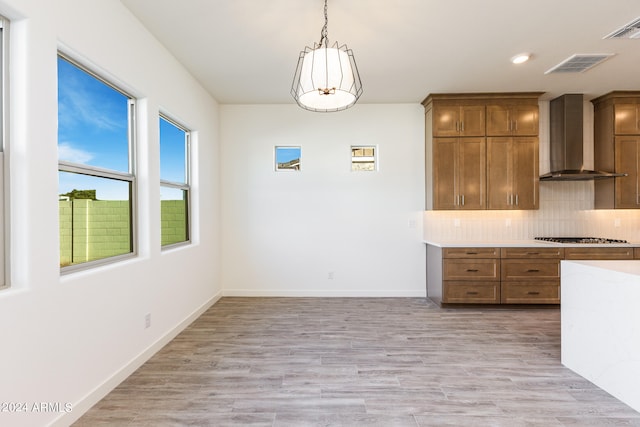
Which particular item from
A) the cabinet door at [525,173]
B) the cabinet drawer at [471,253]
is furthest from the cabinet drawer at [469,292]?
the cabinet door at [525,173]

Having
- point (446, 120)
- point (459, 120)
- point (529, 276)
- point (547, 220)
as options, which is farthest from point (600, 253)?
point (446, 120)

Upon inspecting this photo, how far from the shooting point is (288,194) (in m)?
4.82

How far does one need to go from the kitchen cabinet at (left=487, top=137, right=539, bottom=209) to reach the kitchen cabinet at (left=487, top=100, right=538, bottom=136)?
0.31 feet

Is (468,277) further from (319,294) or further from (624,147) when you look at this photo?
(624,147)

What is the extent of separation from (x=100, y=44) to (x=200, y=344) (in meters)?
2.57

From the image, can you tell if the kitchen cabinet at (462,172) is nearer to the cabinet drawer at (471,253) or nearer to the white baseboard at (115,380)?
the cabinet drawer at (471,253)

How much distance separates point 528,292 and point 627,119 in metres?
2.69

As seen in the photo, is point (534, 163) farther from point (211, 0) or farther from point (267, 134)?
point (211, 0)

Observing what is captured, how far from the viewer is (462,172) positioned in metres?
4.39

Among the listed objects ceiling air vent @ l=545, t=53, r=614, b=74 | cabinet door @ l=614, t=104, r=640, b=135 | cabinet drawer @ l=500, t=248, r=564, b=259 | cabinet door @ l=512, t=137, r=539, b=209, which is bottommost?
cabinet drawer @ l=500, t=248, r=564, b=259

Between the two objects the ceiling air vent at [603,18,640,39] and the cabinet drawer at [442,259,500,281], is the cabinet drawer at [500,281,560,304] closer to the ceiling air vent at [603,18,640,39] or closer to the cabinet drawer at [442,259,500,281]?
the cabinet drawer at [442,259,500,281]

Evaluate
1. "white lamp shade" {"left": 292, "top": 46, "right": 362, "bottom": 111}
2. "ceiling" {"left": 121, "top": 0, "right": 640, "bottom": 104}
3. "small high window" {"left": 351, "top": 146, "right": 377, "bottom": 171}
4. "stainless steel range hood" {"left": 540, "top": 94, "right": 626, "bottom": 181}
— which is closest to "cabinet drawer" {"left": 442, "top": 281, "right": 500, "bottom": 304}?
"stainless steel range hood" {"left": 540, "top": 94, "right": 626, "bottom": 181}

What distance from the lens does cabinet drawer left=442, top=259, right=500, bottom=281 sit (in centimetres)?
412

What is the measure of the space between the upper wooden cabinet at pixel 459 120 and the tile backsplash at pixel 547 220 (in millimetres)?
1117
